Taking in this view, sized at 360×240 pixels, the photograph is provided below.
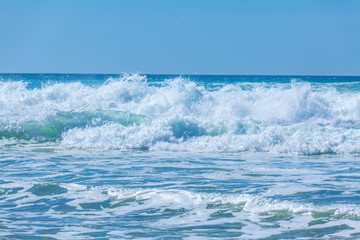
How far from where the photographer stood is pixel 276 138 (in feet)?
38.6

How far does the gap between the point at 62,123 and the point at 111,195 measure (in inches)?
333

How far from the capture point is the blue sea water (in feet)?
17.3

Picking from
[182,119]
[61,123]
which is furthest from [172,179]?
[61,123]

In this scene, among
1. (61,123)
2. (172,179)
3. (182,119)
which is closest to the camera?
(172,179)

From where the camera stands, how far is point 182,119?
13.6m

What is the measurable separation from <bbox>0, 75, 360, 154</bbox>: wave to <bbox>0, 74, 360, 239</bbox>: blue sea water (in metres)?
0.05

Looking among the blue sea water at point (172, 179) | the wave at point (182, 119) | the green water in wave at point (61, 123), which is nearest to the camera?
the blue sea water at point (172, 179)

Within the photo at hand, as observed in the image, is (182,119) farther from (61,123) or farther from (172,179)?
(172,179)

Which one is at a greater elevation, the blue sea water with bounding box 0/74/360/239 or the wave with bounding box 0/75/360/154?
the wave with bounding box 0/75/360/154

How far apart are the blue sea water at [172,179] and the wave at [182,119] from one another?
51mm

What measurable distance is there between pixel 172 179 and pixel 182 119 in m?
6.06

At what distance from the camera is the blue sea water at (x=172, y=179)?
5.26 meters

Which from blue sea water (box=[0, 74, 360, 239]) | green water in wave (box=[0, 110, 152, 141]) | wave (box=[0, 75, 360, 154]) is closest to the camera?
blue sea water (box=[0, 74, 360, 239])

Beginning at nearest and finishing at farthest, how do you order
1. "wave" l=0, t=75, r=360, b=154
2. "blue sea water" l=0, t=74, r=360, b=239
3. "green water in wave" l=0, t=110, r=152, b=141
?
"blue sea water" l=0, t=74, r=360, b=239 < "wave" l=0, t=75, r=360, b=154 < "green water in wave" l=0, t=110, r=152, b=141
